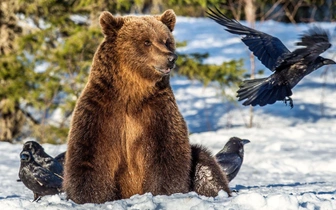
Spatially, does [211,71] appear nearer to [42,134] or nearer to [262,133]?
[262,133]

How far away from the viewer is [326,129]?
1228 centimetres

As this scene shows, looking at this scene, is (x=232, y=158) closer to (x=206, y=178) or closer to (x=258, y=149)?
(x=206, y=178)

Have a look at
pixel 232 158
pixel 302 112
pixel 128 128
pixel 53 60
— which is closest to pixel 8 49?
pixel 53 60

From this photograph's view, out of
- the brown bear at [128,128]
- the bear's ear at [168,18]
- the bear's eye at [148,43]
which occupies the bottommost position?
the brown bear at [128,128]

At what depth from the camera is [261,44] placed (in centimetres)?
586

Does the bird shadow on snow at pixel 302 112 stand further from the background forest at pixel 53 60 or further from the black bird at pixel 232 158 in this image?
the black bird at pixel 232 158

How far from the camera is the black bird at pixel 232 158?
694cm

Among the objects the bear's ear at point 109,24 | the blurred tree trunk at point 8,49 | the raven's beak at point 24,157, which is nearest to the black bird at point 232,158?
the raven's beak at point 24,157

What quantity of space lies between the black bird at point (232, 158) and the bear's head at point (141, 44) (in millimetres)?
2345

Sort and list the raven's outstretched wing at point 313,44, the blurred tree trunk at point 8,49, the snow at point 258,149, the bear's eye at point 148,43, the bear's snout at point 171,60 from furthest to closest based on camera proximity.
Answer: the blurred tree trunk at point 8,49 < the raven's outstretched wing at point 313,44 < the bear's eye at point 148,43 < the bear's snout at point 171,60 < the snow at point 258,149

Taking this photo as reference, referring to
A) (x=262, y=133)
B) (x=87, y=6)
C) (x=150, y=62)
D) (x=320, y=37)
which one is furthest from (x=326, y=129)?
(x=150, y=62)

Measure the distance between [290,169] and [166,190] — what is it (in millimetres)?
4783

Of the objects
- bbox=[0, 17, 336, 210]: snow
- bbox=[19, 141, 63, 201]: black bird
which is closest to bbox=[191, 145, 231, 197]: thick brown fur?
bbox=[0, 17, 336, 210]: snow

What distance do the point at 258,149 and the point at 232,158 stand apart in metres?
3.25
